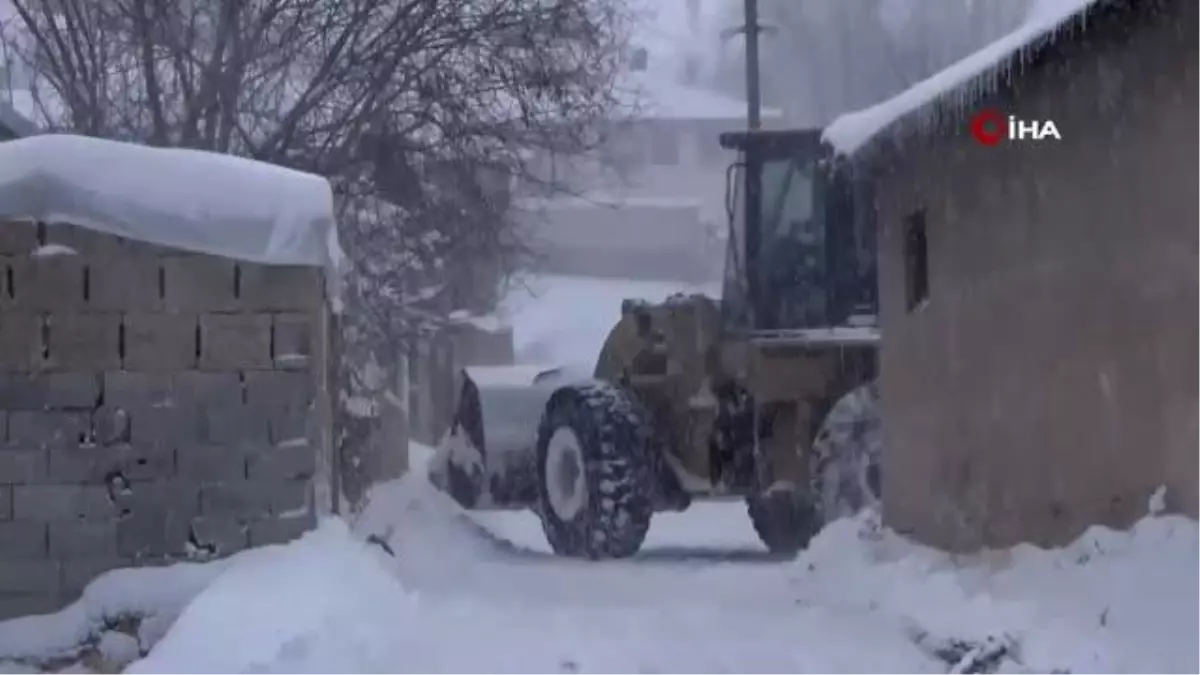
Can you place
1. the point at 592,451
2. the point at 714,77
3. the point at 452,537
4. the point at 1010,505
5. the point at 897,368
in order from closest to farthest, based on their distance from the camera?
the point at 1010,505
the point at 897,368
the point at 592,451
the point at 452,537
the point at 714,77

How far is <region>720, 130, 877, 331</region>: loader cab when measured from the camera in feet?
43.2

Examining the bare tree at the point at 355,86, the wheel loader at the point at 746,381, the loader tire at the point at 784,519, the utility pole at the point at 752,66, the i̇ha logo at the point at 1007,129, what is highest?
the utility pole at the point at 752,66

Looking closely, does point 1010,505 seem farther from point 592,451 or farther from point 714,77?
point 714,77

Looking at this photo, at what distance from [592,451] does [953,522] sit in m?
3.63

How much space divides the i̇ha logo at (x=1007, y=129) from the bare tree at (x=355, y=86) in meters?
6.62

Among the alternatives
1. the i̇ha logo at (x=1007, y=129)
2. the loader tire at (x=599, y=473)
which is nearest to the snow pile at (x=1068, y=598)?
the i̇ha logo at (x=1007, y=129)

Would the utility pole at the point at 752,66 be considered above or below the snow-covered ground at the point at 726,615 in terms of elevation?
above

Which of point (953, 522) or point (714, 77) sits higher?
point (714, 77)

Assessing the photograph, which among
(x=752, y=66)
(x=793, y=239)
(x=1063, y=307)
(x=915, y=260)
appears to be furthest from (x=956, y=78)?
(x=752, y=66)

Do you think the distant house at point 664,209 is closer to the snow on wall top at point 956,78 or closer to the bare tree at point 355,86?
the bare tree at point 355,86

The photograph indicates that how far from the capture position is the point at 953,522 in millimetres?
10008

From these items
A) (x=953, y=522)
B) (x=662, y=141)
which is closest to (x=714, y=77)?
(x=662, y=141)

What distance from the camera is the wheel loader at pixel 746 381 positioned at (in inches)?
496

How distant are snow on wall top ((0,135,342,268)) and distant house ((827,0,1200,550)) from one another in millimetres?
3250
